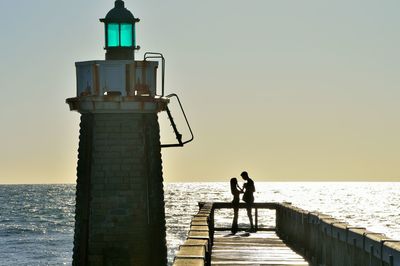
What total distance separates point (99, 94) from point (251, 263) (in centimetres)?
824

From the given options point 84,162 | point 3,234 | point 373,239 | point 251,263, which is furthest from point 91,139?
point 3,234

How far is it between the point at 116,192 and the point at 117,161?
818 mm

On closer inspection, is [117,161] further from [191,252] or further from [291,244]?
[191,252]

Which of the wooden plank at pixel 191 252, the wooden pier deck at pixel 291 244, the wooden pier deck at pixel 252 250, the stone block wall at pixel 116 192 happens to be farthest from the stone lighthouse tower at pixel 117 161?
the wooden plank at pixel 191 252

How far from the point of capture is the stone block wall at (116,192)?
2417cm

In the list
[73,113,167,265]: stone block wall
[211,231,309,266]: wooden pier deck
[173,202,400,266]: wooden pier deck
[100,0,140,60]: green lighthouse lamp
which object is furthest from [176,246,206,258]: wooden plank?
[100,0,140,60]: green lighthouse lamp

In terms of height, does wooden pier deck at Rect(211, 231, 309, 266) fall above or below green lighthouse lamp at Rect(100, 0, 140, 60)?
below

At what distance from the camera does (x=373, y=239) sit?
1223cm

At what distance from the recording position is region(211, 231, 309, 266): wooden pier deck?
60.2ft

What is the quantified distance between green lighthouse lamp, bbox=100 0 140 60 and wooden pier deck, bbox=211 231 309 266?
5.59 meters

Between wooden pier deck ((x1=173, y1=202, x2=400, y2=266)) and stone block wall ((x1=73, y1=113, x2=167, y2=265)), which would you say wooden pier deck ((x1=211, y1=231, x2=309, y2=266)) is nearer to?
wooden pier deck ((x1=173, y1=202, x2=400, y2=266))

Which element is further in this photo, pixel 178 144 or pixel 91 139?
pixel 178 144

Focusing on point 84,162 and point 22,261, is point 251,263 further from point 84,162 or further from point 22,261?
point 22,261

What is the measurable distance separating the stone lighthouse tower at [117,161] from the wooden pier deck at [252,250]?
2188mm
